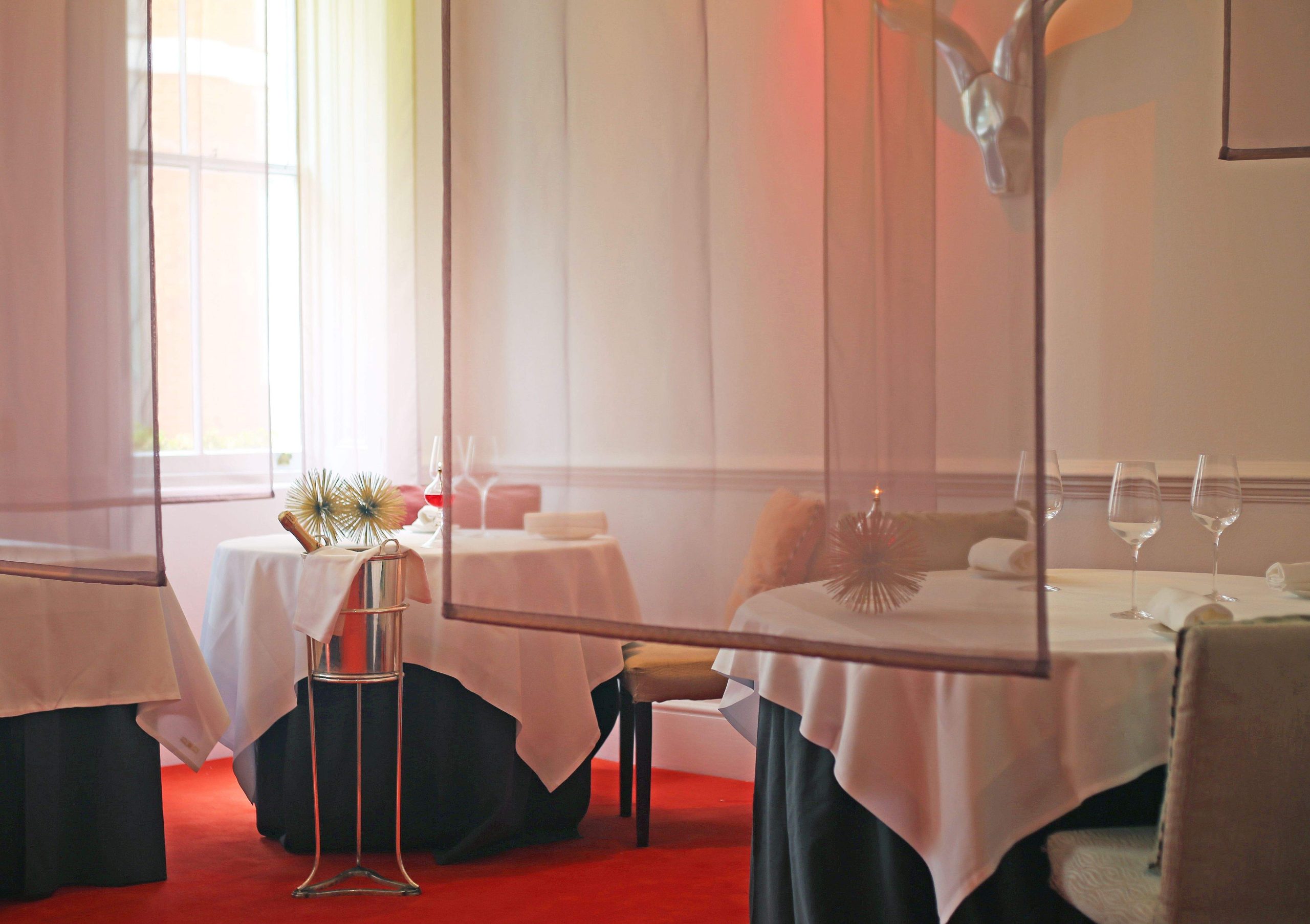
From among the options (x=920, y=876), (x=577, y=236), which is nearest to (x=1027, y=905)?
(x=920, y=876)

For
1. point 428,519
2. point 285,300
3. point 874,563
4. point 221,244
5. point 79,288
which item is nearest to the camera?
point 874,563

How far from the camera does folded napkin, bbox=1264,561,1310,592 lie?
6.33 feet

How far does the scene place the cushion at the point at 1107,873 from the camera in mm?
1444

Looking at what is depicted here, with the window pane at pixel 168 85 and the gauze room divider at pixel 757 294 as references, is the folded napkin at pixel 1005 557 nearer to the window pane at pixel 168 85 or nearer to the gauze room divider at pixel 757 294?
the gauze room divider at pixel 757 294

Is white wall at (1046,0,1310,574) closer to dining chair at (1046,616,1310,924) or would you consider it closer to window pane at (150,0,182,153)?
dining chair at (1046,616,1310,924)

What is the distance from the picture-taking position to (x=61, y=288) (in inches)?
84.7

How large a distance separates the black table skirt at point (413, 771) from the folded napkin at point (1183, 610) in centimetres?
170

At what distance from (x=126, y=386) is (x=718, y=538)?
127cm

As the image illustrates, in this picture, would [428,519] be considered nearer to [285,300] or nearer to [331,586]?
[331,586]

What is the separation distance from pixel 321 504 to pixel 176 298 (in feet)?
5.34

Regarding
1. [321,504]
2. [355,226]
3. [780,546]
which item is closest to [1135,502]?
[780,546]

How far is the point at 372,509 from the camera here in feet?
9.03

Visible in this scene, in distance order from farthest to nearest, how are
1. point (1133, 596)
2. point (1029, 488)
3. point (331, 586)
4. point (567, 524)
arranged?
point (331, 586) < point (1133, 596) < point (567, 524) < point (1029, 488)

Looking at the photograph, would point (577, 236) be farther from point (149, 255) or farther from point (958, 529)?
point (149, 255)
